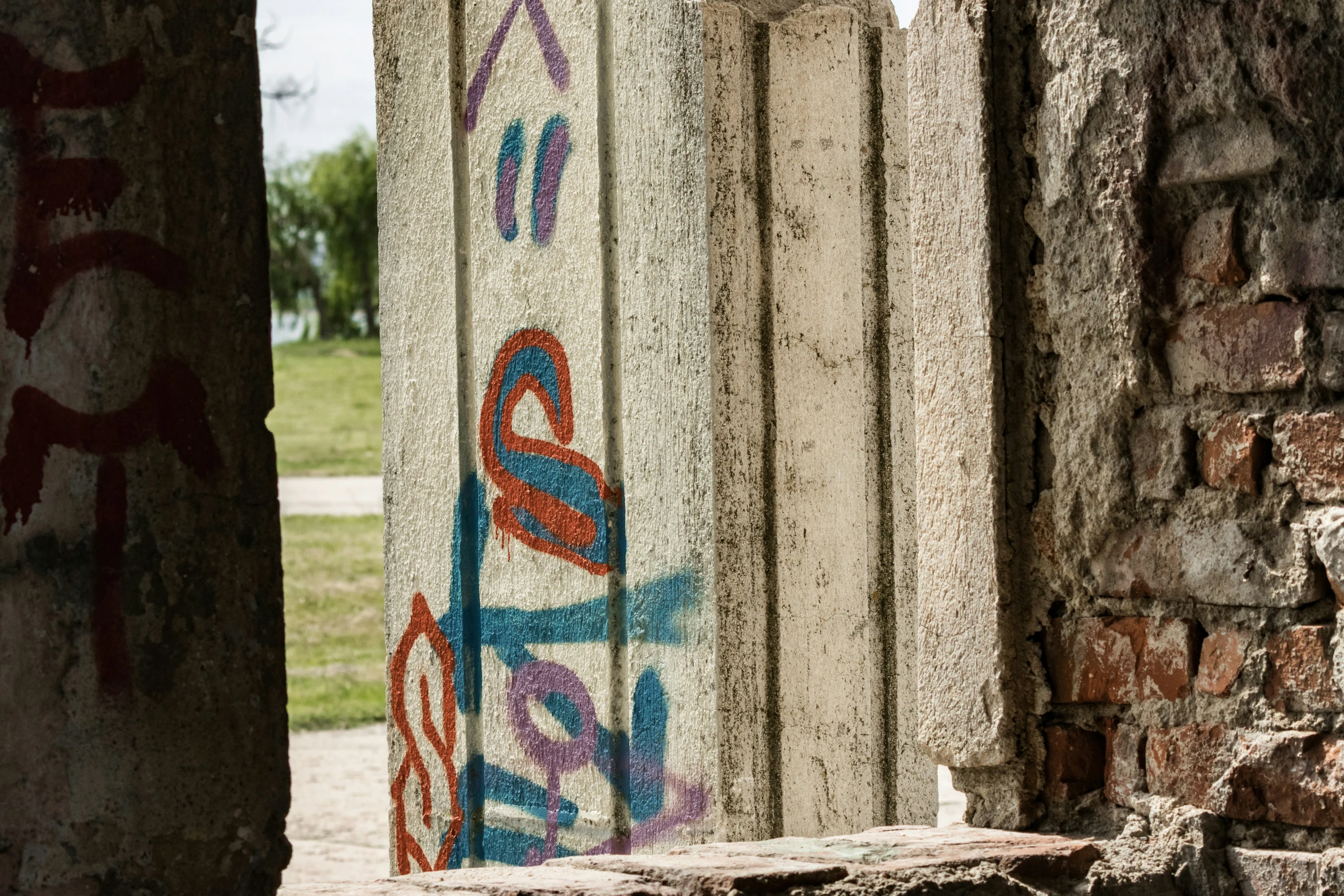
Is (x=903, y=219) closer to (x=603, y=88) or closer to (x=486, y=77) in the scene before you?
(x=603, y=88)

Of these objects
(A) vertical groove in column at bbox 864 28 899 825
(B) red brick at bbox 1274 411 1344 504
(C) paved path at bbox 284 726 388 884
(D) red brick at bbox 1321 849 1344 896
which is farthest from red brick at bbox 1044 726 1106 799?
(C) paved path at bbox 284 726 388 884

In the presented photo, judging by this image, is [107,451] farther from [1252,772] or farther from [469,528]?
[469,528]

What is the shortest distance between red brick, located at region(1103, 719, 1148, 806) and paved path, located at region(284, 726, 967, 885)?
332 cm

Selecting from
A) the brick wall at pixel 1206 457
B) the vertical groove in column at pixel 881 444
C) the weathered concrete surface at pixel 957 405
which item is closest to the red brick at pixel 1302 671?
the brick wall at pixel 1206 457

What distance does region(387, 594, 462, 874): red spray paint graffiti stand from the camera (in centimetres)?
356

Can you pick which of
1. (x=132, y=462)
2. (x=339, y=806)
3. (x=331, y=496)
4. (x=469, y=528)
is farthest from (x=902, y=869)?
(x=331, y=496)

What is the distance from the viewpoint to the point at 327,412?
20375 millimetres

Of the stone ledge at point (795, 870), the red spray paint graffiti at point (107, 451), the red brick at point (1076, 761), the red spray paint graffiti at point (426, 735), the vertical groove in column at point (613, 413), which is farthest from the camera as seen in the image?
the red spray paint graffiti at point (426, 735)

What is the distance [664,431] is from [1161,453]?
1.21 m

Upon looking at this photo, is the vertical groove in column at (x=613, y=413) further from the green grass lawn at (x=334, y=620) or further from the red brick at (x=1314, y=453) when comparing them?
the green grass lawn at (x=334, y=620)

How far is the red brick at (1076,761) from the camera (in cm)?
207

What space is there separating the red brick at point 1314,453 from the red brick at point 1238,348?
0.05 m

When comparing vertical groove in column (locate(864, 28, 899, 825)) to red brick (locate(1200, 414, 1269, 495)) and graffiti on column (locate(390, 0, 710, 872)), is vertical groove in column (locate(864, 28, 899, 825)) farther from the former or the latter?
red brick (locate(1200, 414, 1269, 495))

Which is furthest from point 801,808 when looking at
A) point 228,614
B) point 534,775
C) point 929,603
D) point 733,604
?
point 228,614
